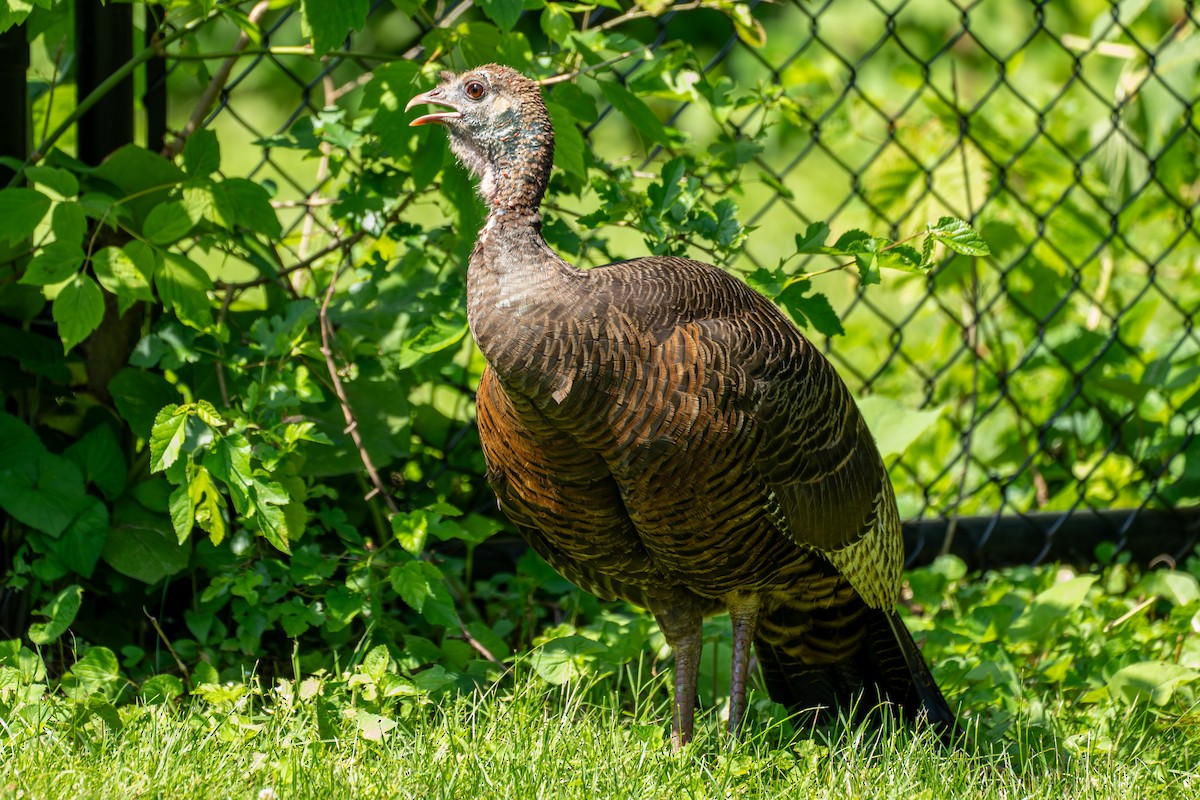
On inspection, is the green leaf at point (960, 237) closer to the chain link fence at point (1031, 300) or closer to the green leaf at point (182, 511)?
the chain link fence at point (1031, 300)

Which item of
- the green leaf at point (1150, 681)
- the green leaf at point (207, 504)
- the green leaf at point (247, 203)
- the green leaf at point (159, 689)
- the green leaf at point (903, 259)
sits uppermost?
the green leaf at point (903, 259)

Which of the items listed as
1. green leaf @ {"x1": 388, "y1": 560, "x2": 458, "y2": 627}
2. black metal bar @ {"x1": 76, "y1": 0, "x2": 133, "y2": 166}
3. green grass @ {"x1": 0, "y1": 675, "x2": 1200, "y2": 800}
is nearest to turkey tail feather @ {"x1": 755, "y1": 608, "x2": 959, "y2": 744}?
green grass @ {"x1": 0, "y1": 675, "x2": 1200, "y2": 800}

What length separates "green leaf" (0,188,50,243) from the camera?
279 cm

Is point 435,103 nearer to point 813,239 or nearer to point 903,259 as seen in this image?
point 813,239

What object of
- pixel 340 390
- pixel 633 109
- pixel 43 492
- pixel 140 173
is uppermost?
pixel 633 109

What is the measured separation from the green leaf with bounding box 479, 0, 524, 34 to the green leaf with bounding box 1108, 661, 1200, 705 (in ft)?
6.96

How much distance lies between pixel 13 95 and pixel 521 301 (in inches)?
61.5

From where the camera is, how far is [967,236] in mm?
2797

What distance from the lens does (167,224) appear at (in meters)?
2.92

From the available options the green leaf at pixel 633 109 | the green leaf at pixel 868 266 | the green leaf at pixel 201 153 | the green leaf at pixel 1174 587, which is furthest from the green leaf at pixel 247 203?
the green leaf at pixel 1174 587

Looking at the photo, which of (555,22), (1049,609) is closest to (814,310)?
(555,22)

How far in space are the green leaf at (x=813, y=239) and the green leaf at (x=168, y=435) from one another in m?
1.33

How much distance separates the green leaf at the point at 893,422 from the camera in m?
4.01

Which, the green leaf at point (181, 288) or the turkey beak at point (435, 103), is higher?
the turkey beak at point (435, 103)
